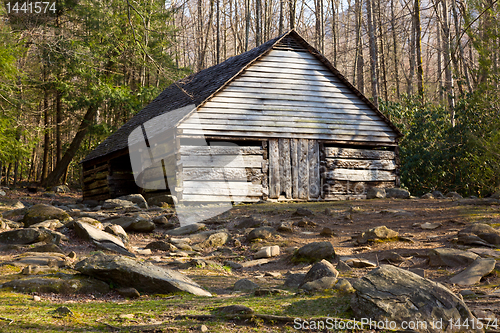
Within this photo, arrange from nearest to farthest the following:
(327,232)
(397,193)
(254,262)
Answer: (254,262)
(327,232)
(397,193)

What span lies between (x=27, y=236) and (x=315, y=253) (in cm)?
441

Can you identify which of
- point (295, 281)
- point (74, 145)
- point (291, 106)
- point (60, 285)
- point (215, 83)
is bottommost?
point (295, 281)

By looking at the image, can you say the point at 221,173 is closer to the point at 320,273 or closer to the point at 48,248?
the point at 48,248

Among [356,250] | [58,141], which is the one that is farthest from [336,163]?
[58,141]

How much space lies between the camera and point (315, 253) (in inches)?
245

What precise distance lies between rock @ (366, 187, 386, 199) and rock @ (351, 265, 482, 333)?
1018 cm

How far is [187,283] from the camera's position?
438cm

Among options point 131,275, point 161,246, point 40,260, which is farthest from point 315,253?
point 40,260

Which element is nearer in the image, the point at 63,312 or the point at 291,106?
the point at 63,312

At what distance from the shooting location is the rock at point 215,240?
7805mm

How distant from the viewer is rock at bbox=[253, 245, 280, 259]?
684 centimetres

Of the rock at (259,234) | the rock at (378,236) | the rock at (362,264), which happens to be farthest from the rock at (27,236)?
the rock at (378,236)

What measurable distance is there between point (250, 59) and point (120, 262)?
36.5 ft

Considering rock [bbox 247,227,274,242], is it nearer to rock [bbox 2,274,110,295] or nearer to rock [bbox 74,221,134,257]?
rock [bbox 74,221,134,257]
